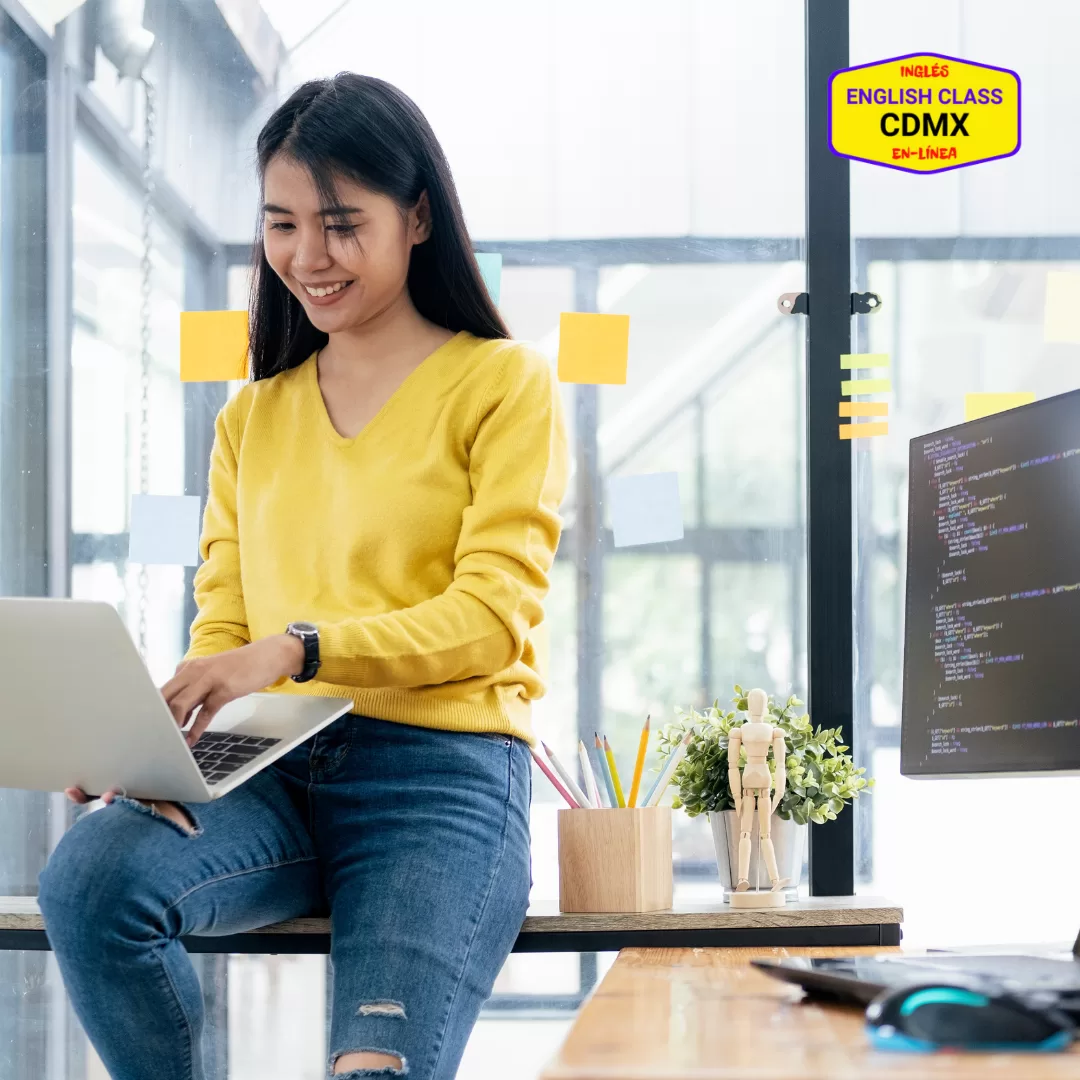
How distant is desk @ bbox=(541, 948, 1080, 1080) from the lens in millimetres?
540

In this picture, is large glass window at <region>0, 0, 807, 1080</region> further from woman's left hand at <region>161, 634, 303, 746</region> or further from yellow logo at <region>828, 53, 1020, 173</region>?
woman's left hand at <region>161, 634, 303, 746</region>

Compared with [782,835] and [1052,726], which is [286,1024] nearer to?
[782,835]

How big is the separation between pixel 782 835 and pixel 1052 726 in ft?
1.96

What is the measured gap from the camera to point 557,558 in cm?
185

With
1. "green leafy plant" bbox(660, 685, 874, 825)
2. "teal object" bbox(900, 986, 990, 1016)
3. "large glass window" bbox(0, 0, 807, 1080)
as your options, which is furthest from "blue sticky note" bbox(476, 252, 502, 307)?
"teal object" bbox(900, 986, 990, 1016)

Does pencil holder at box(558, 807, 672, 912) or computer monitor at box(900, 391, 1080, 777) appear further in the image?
pencil holder at box(558, 807, 672, 912)

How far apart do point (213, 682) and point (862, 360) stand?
3.25 feet

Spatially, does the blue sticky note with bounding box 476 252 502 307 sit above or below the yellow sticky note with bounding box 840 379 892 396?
above

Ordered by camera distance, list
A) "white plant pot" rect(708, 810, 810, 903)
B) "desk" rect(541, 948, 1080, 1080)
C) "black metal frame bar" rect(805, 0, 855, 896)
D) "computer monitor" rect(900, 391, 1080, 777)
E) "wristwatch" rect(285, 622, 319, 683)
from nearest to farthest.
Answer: "desk" rect(541, 948, 1080, 1080)
"computer monitor" rect(900, 391, 1080, 777)
"wristwatch" rect(285, 622, 319, 683)
"white plant pot" rect(708, 810, 810, 903)
"black metal frame bar" rect(805, 0, 855, 896)

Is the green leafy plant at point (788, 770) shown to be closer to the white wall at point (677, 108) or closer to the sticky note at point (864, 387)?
the sticky note at point (864, 387)

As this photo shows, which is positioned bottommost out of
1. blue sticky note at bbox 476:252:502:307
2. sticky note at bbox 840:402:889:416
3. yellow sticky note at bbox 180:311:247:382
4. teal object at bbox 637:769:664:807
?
teal object at bbox 637:769:664:807

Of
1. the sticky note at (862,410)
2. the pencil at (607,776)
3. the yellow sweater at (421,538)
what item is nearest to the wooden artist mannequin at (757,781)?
the pencil at (607,776)

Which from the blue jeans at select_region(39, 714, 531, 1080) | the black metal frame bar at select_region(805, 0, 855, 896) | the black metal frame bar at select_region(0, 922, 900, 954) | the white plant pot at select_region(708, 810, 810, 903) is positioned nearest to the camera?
the blue jeans at select_region(39, 714, 531, 1080)

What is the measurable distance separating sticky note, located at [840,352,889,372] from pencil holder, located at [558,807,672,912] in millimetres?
654
